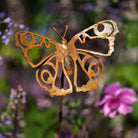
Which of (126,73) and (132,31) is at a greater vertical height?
(132,31)

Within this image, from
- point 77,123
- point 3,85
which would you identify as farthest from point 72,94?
point 3,85

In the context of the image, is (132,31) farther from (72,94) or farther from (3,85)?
(3,85)

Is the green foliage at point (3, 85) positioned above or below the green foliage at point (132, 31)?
below

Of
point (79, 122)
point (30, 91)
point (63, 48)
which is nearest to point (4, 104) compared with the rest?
point (30, 91)

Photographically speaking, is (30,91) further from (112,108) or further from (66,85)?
(112,108)

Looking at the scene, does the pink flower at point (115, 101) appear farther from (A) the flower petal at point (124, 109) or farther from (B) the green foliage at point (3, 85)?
(B) the green foliage at point (3, 85)

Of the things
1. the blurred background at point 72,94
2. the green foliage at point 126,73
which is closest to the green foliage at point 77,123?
the blurred background at point 72,94

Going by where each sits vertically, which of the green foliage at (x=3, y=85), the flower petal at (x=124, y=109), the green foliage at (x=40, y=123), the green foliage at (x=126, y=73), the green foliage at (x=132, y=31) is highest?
the green foliage at (x=132, y=31)
